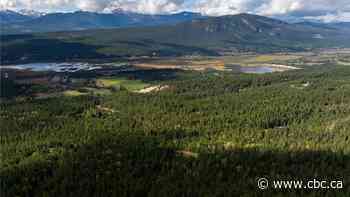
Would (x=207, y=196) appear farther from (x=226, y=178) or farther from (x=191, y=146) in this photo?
(x=191, y=146)

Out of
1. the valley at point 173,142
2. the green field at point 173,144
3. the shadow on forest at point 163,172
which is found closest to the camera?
the shadow on forest at point 163,172

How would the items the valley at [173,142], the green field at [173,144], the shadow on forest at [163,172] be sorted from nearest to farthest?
the shadow on forest at [163,172] → the valley at [173,142] → the green field at [173,144]

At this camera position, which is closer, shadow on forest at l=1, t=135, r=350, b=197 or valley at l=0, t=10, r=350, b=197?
shadow on forest at l=1, t=135, r=350, b=197

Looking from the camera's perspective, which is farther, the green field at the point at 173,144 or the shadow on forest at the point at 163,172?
the green field at the point at 173,144

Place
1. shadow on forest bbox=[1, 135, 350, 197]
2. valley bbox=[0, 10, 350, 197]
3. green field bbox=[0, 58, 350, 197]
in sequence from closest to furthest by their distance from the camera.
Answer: shadow on forest bbox=[1, 135, 350, 197] → valley bbox=[0, 10, 350, 197] → green field bbox=[0, 58, 350, 197]

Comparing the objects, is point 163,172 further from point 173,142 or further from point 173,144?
point 173,142

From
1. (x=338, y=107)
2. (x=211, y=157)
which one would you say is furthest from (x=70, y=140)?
(x=338, y=107)
